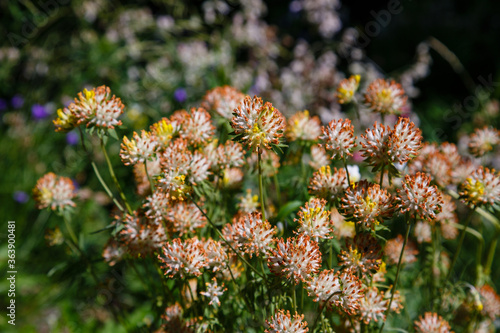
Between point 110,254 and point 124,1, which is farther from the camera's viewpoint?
point 124,1

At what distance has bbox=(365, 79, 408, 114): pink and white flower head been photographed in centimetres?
107

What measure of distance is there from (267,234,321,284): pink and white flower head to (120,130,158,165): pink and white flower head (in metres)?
0.35

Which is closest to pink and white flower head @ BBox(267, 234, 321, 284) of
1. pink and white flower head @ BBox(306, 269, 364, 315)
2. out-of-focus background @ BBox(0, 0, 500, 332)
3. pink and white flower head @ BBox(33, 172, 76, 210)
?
pink and white flower head @ BBox(306, 269, 364, 315)

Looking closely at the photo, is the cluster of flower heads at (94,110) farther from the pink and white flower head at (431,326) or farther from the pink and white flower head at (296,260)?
the pink and white flower head at (431,326)

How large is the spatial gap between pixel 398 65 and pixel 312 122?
11.3 ft

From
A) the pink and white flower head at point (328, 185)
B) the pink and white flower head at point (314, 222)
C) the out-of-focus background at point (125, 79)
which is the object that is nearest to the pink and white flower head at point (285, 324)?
the pink and white flower head at point (314, 222)

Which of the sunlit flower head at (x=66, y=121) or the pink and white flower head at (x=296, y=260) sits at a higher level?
the sunlit flower head at (x=66, y=121)

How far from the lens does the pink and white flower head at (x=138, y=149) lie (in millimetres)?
894

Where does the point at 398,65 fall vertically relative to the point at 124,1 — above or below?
below

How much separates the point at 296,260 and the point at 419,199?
0.27m

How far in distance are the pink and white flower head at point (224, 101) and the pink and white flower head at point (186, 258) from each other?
39 centimetres

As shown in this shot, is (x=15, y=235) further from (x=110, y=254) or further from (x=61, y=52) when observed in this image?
(x=110, y=254)

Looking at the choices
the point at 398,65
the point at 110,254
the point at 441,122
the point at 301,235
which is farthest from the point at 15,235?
the point at 398,65

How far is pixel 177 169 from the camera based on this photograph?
0.86 m
